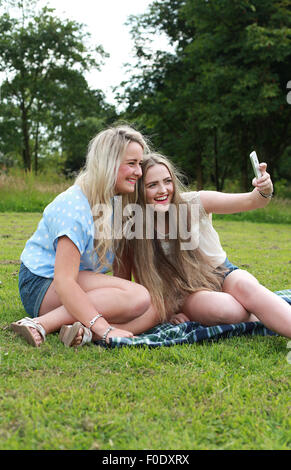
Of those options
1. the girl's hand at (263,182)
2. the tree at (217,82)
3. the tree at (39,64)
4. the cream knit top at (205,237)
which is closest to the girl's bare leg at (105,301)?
the cream knit top at (205,237)

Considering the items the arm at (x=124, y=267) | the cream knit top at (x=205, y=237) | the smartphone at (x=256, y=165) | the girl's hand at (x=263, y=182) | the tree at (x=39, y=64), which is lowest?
the arm at (x=124, y=267)

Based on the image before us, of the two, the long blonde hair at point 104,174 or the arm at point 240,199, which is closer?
the long blonde hair at point 104,174

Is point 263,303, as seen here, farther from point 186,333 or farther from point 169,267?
point 169,267

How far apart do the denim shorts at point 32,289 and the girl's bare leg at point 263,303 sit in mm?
1231

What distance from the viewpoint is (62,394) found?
209 cm

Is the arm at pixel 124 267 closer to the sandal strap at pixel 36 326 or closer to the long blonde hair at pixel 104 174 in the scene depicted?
the long blonde hair at pixel 104 174

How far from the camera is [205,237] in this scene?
3447 mm

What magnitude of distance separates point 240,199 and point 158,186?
1.88 ft

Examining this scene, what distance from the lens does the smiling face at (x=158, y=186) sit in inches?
Result: 128

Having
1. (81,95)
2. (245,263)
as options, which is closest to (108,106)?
(81,95)

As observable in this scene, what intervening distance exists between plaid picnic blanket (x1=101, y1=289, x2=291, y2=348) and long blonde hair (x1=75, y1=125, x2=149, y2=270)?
549 mm

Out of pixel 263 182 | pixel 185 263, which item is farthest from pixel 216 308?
pixel 263 182

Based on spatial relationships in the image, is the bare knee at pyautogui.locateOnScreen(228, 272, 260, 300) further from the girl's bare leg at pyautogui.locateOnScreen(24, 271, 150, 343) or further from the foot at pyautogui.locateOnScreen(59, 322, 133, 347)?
the foot at pyautogui.locateOnScreen(59, 322, 133, 347)

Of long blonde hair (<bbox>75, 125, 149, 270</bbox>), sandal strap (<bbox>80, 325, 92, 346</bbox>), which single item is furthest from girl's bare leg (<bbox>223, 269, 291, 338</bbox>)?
sandal strap (<bbox>80, 325, 92, 346</bbox>)
